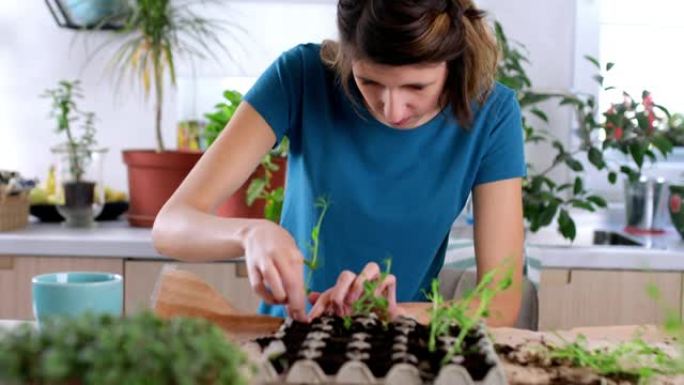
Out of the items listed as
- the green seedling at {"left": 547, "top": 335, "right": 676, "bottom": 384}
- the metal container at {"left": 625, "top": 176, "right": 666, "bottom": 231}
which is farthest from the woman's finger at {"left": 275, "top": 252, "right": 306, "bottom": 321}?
the metal container at {"left": 625, "top": 176, "right": 666, "bottom": 231}

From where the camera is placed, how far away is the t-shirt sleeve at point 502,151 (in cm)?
174

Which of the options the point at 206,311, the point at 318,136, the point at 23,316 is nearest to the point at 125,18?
the point at 23,316

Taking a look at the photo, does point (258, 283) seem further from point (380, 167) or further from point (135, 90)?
point (135, 90)

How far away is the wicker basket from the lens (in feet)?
9.29

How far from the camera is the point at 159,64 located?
3.08m

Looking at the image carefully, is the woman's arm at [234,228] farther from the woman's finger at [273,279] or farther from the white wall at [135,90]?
the white wall at [135,90]

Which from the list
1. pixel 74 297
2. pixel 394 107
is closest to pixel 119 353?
pixel 74 297

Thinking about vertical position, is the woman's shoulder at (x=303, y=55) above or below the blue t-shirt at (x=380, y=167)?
above

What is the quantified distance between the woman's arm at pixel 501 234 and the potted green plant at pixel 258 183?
1.02m

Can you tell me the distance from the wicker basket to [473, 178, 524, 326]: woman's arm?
1.61 metres

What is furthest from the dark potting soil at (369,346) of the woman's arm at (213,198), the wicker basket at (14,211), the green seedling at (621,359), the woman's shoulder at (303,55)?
the wicker basket at (14,211)

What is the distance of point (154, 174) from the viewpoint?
2926mm

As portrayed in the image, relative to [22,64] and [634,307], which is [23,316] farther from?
[634,307]

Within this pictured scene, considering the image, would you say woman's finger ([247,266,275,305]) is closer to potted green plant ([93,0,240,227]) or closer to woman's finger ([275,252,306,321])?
woman's finger ([275,252,306,321])
